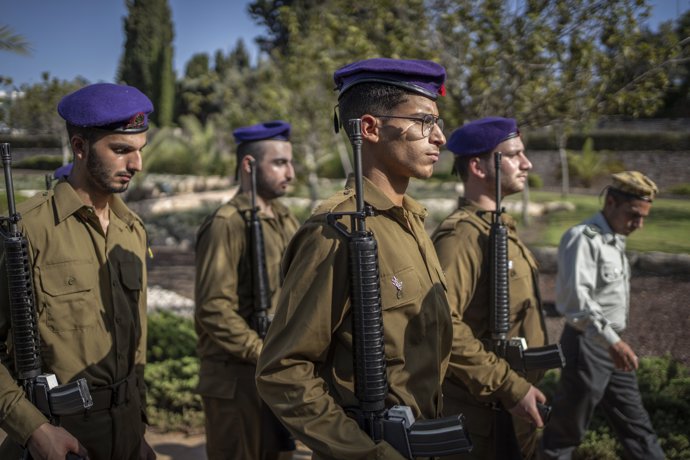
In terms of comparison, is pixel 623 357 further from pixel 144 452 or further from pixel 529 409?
pixel 144 452

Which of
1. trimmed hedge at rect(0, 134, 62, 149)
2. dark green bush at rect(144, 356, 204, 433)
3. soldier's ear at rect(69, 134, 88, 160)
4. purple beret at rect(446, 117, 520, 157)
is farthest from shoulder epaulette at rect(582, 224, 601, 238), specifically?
trimmed hedge at rect(0, 134, 62, 149)

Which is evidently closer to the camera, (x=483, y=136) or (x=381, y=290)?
(x=381, y=290)


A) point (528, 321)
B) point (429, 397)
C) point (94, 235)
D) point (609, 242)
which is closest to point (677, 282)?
point (609, 242)

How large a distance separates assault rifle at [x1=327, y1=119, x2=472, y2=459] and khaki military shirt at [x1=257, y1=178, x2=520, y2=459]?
59 millimetres

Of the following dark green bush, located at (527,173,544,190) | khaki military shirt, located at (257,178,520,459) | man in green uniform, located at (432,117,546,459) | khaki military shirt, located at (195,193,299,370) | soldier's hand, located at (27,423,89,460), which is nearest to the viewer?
khaki military shirt, located at (257,178,520,459)

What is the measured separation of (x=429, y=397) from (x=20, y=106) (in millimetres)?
9298

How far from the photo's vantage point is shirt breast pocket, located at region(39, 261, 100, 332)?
2.69 m

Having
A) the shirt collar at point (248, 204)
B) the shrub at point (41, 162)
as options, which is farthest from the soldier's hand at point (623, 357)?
the shrub at point (41, 162)

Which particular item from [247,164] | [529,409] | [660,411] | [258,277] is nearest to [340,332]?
[529,409]

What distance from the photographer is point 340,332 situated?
2.08 meters

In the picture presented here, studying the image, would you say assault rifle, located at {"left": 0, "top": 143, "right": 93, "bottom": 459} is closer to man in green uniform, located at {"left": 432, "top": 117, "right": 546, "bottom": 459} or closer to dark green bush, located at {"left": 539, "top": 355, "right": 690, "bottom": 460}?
man in green uniform, located at {"left": 432, "top": 117, "right": 546, "bottom": 459}

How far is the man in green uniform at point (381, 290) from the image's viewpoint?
6.43 feet

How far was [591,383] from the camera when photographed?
4.30 meters

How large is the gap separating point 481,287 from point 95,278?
1772mm
